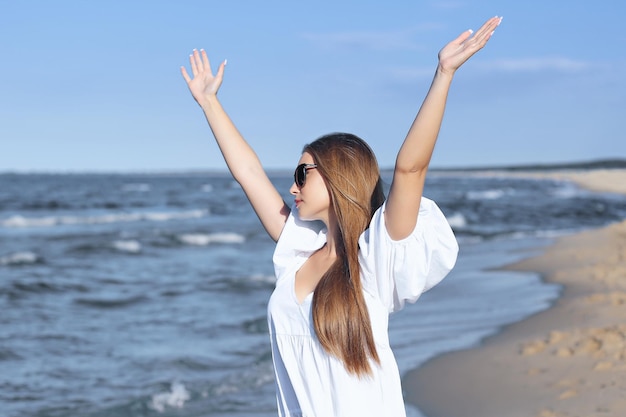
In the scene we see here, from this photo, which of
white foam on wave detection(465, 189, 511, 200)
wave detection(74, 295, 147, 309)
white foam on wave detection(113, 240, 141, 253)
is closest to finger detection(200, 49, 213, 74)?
wave detection(74, 295, 147, 309)

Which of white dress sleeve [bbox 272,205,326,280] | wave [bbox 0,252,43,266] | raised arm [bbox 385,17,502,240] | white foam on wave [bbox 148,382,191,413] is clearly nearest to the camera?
raised arm [bbox 385,17,502,240]

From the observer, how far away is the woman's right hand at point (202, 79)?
3119mm

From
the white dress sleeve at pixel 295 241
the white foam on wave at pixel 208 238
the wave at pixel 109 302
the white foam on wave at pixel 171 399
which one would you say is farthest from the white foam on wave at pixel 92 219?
the white dress sleeve at pixel 295 241

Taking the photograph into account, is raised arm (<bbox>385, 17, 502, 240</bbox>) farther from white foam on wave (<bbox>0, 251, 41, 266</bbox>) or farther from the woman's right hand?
white foam on wave (<bbox>0, 251, 41, 266</bbox>)

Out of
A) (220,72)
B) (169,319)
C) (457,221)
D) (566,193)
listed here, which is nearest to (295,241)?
(220,72)

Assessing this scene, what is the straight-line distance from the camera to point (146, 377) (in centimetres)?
752

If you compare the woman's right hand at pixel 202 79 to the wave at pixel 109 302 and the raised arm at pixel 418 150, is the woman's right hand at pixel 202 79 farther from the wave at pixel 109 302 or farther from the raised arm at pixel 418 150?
the wave at pixel 109 302

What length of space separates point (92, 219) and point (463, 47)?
3079 cm

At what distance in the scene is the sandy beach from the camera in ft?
18.0

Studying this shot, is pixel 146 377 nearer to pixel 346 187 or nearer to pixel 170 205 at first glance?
pixel 346 187

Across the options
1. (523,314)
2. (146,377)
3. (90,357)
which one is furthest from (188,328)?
(523,314)

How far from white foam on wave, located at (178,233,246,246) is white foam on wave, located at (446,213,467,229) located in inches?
250

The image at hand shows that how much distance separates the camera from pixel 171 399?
6758mm

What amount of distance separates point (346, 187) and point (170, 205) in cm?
4138
